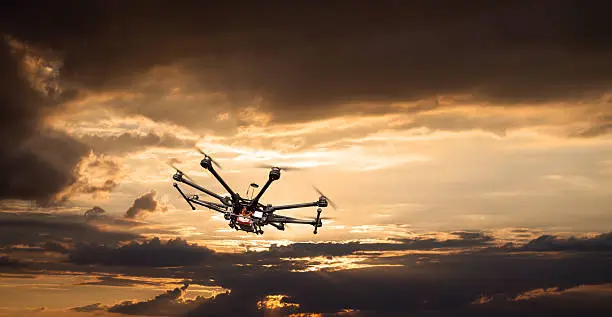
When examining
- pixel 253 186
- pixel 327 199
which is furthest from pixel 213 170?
pixel 327 199

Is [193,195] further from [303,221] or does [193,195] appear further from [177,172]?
[303,221]

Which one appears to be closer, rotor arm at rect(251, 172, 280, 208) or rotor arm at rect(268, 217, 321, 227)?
rotor arm at rect(251, 172, 280, 208)

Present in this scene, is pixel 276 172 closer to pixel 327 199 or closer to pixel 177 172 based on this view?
pixel 327 199

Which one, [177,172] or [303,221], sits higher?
[177,172]

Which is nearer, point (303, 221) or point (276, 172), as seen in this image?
point (276, 172)

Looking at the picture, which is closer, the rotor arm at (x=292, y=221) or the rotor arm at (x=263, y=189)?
the rotor arm at (x=263, y=189)

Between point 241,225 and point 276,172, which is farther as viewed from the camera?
point 241,225

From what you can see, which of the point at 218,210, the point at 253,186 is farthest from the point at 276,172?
the point at 218,210

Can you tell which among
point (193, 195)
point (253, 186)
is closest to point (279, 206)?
point (253, 186)

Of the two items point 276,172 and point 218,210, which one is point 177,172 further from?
point 276,172
